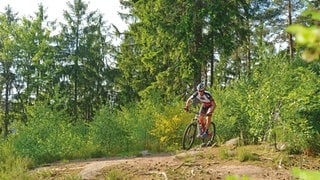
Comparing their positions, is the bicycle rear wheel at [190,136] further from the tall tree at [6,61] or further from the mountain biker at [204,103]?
the tall tree at [6,61]

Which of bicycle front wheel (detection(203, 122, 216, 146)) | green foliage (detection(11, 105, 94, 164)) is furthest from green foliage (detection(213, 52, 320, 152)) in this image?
green foliage (detection(11, 105, 94, 164))

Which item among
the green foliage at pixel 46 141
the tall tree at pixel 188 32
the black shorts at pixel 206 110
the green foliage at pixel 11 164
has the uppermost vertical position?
the tall tree at pixel 188 32

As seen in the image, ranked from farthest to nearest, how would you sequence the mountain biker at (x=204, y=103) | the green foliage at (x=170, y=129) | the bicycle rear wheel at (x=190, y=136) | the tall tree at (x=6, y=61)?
1. the tall tree at (x=6, y=61)
2. the green foliage at (x=170, y=129)
3. the bicycle rear wheel at (x=190, y=136)
4. the mountain biker at (x=204, y=103)

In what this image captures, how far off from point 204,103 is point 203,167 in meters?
2.64

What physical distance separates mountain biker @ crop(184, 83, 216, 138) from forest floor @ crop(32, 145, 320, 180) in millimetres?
1372

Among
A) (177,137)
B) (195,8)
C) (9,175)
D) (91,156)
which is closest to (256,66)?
(177,137)

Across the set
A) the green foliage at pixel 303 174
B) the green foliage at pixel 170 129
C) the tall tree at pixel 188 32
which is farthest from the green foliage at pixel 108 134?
the green foliage at pixel 303 174

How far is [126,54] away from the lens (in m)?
29.8

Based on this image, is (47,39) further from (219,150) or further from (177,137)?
(219,150)

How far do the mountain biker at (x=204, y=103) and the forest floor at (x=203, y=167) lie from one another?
4.50 feet

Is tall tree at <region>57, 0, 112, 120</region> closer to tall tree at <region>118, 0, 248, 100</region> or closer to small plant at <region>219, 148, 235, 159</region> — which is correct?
tall tree at <region>118, 0, 248, 100</region>

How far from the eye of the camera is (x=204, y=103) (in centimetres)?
1168

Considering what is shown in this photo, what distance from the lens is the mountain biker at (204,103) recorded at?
11.3 metres

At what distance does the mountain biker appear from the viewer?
11.3 metres
